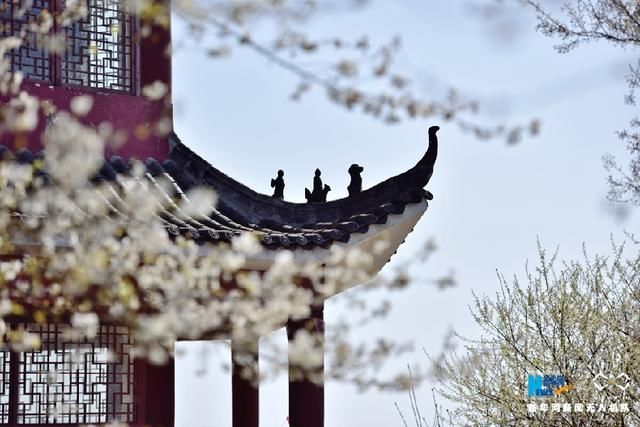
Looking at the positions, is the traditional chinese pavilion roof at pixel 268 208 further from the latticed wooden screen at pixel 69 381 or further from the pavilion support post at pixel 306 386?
the latticed wooden screen at pixel 69 381

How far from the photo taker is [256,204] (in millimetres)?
7281

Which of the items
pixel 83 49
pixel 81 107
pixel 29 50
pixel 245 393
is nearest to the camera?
pixel 81 107

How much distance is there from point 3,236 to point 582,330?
273 inches

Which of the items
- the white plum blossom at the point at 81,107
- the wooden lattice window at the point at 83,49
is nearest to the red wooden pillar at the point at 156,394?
the white plum blossom at the point at 81,107

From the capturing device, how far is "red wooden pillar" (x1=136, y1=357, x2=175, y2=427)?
745cm

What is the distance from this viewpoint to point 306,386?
710cm

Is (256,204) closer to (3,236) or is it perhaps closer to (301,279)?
(301,279)

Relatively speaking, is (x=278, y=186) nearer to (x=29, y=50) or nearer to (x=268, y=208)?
(x=268, y=208)

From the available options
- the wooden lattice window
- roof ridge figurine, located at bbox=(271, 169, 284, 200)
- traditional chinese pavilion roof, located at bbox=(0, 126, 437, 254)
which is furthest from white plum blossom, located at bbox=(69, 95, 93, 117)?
roof ridge figurine, located at bbox=(271, 169, 284, 200)

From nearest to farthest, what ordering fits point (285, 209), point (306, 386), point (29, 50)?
point (306, 386) < point (285, 209) < point (29, 50)

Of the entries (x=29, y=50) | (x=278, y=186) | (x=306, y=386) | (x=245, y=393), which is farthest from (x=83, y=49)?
(x=245, y=393)

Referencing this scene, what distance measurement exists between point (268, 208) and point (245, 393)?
178 centimetres

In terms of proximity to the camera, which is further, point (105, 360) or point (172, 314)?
point (105, 360)

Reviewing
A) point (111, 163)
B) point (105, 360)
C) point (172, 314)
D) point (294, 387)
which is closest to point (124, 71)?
point (111, 163)
